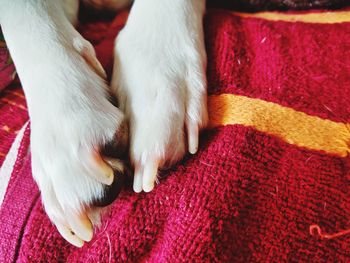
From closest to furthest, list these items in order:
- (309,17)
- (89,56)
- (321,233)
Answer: (321,233) → (89,56) → (309,17)

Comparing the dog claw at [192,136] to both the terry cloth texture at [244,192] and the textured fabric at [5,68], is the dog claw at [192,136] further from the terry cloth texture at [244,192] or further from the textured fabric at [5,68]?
the textured fabric at [5,68]

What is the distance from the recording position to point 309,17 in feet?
2.23

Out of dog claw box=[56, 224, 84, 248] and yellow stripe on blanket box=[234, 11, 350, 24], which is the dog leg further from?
yellow stripe on blanket box=[234, 11, 350, 24]

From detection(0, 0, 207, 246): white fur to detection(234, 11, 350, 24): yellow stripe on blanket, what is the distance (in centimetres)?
11

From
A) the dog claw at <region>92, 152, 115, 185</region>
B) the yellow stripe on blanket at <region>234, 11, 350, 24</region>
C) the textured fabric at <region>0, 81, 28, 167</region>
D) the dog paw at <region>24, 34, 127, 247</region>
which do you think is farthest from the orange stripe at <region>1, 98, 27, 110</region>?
the yellow stripe on blanket at <region>234, 11, 350, 24</region>

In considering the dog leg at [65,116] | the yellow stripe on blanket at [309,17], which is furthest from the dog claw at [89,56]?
the yellow stripe on blanket at [309,17]

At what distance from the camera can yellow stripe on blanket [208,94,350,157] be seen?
1.63 ft

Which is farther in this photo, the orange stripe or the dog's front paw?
the orange stripe

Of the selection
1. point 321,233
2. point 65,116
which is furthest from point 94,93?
point 321,233

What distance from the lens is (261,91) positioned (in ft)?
1.79

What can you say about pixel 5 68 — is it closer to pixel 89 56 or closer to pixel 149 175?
pixel 89 56

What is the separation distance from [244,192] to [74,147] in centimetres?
17

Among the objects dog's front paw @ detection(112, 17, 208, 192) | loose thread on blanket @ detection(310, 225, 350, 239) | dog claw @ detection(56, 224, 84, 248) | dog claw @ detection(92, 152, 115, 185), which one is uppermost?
dog's front paw @ detection(112, 17, 208, 192)

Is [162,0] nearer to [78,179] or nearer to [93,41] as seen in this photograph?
[93,41]
